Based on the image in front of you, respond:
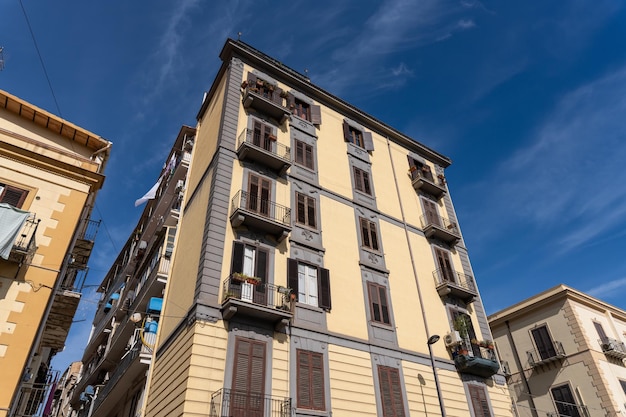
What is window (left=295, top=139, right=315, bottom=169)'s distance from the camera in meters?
22.8

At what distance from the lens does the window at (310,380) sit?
15342 millimetres

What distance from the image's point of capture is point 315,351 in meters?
16.7

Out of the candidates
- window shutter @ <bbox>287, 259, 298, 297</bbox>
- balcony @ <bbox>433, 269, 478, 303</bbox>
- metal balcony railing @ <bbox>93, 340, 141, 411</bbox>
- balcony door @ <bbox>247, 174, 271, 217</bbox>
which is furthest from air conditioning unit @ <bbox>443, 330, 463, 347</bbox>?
metal balcony railing @ <bbox>93, 340, 141, 411</bbox>

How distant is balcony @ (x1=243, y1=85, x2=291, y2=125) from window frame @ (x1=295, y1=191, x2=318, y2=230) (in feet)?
16.2

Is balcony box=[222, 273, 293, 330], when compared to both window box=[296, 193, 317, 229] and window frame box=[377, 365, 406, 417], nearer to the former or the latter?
window box=[296, 193, 317, 229]

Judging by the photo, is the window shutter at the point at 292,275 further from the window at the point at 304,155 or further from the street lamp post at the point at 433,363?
the window at the point at 304,155

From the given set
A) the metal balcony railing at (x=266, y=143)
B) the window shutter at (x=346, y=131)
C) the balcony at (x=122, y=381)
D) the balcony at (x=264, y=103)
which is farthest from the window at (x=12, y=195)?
the window shutter at (x=346, y=131)

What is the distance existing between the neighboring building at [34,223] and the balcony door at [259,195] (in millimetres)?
6069

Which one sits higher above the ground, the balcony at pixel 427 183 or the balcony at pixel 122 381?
the balcony at pixel 427 183

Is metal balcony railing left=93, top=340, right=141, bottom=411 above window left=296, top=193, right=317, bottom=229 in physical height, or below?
below

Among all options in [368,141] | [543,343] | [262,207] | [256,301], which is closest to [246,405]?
[256,301]

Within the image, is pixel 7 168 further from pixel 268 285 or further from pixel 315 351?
pixel 315 351

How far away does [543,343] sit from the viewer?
32688 mm

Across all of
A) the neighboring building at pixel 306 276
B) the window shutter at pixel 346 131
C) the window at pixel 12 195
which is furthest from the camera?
the window shutter at pixel 346 131
